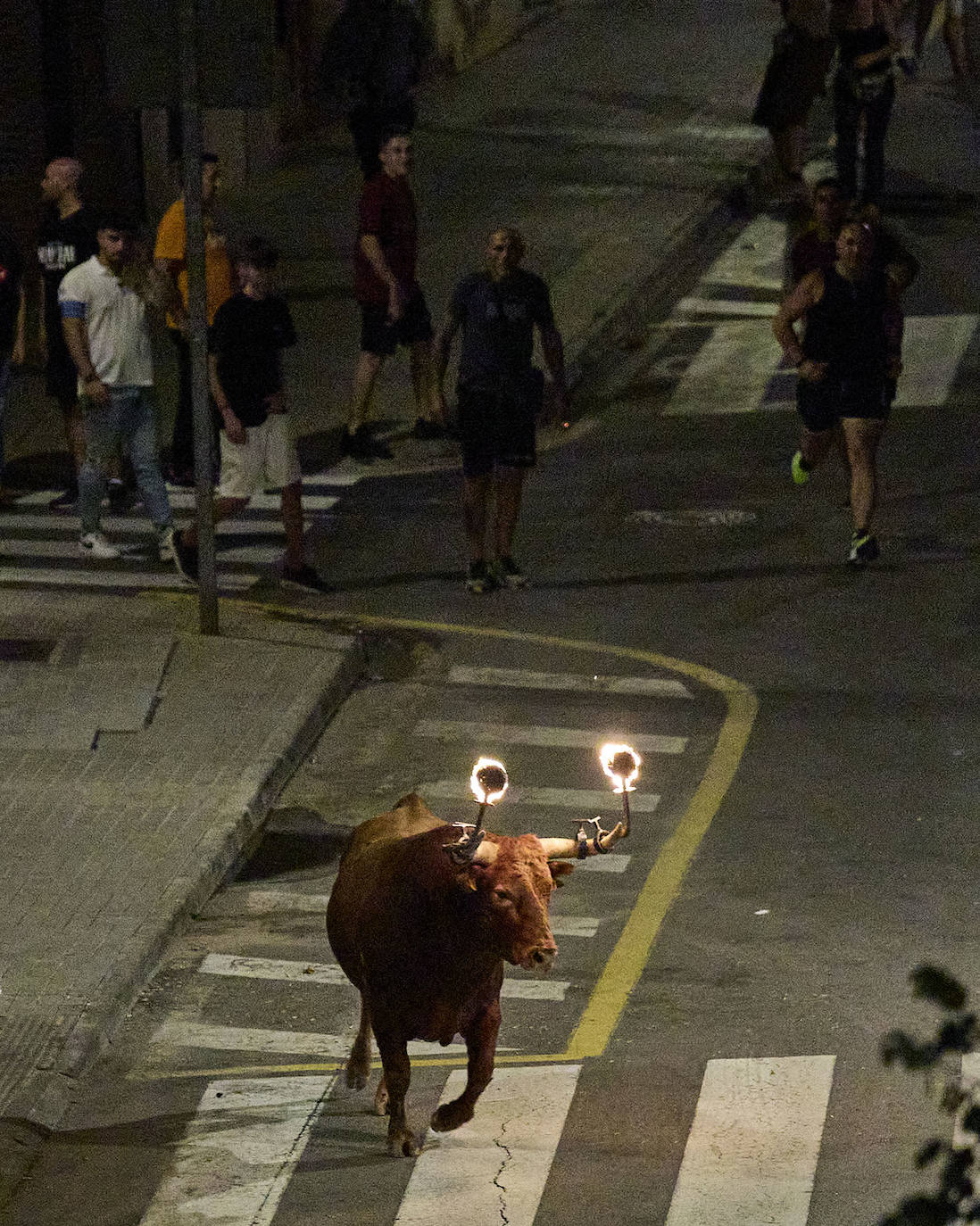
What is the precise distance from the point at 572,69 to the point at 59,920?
80.1ft

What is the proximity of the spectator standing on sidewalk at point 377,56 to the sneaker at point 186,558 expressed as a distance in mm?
9681

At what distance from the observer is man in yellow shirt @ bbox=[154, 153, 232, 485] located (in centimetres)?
1466

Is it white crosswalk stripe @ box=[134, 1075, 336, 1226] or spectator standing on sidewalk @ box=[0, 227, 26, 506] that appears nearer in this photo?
white crosswalk stripe @ box=[134, 1075, 336, 1226]

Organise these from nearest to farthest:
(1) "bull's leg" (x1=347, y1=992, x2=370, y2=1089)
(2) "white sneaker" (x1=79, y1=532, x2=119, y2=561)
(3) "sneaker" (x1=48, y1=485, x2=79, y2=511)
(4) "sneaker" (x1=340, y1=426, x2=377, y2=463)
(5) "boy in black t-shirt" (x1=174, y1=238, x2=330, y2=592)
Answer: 1. (1) "bull's leg" (x1=347, y1=992, x2=370, y2=1089)
2. (5) "boy in black t-shirt" (x1=174, y1=238, x2=330, y2=592)
3. (2) "white sneaker" (x1=79, y1=532, x2=119, y2=561)
4. (3) "sneaker" (x1=48, y1=485, x2=79, y2=511)
5. (4) "sneaker" (x1=340, y1=426, x2=377, y2=463)

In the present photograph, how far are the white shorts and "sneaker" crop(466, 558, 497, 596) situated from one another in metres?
1.22

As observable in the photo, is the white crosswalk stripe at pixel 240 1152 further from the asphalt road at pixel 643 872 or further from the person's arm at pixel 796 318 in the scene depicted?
the person's arm at pixel 796 318

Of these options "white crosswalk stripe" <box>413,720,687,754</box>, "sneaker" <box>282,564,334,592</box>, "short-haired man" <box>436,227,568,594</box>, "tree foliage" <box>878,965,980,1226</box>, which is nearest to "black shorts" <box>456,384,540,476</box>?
"short-haired man" <box>436,227,568,594</box>

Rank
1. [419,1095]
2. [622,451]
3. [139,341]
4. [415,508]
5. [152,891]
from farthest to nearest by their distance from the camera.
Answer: [622,451], [415,508], [139,341], [152,891], [419,1095]

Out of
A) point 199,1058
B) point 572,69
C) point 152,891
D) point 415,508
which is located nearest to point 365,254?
point 415,508

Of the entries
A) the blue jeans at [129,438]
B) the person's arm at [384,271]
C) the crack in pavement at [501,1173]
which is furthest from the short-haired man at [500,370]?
the crack in pavement at [501,1173]

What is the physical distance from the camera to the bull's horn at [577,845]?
6.34 m

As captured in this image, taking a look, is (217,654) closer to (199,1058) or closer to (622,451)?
(199,1058)

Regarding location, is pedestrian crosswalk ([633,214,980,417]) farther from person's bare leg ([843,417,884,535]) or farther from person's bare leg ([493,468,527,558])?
person's bare leg ([493,468,527,558])

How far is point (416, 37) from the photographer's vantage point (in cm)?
2653
